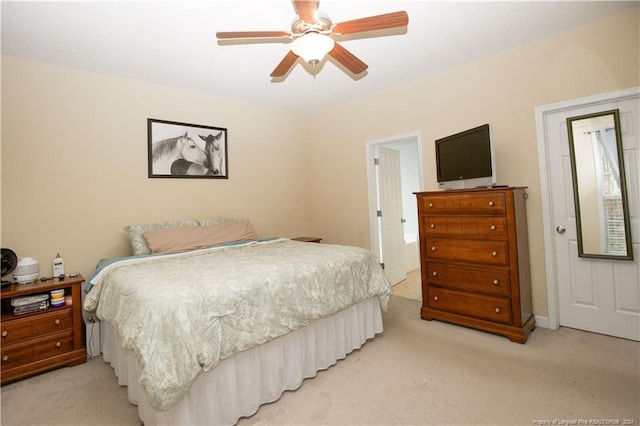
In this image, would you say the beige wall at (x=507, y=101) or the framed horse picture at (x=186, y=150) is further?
the framed horse picture at (x=186, y=150)

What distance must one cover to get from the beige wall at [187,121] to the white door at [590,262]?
14 cm

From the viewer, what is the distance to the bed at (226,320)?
1477 mm

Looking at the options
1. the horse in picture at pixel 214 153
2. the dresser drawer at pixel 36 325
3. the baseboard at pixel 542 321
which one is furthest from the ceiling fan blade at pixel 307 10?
the baseboard at pixel 542 321

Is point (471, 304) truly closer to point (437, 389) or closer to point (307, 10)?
point (437, 389)

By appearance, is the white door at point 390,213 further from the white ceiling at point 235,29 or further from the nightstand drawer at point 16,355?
the nightstand drawer at point 16,355

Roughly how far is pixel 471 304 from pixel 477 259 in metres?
0.42

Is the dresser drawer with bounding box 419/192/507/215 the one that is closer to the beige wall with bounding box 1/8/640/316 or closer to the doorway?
the beige wall with bounding box 1/8/640/316

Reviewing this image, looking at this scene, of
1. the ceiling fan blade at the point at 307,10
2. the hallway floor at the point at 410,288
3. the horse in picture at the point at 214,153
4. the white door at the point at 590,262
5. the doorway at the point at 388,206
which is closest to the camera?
the ceiling fan blade at the point at 307,10

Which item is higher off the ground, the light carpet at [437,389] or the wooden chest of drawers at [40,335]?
the wooden chest of drawers at [40,335]

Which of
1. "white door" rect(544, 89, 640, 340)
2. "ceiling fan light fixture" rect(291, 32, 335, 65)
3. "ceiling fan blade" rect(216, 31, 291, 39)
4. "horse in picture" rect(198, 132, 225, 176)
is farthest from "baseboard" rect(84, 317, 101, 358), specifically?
"white door" rect(544, 89, 640, 340)

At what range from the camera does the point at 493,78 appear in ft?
9.95

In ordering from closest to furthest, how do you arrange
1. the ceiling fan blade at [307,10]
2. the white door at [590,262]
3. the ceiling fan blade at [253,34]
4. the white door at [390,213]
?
1. the ceiling fan blade at [307,10]
2. the ceiling fan blade at [253,34]
3. the white door at [590,262]
4. the white door at [390,213]

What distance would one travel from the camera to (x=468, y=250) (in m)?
2.79

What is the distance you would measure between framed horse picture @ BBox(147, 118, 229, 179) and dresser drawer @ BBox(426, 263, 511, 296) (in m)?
2.73
